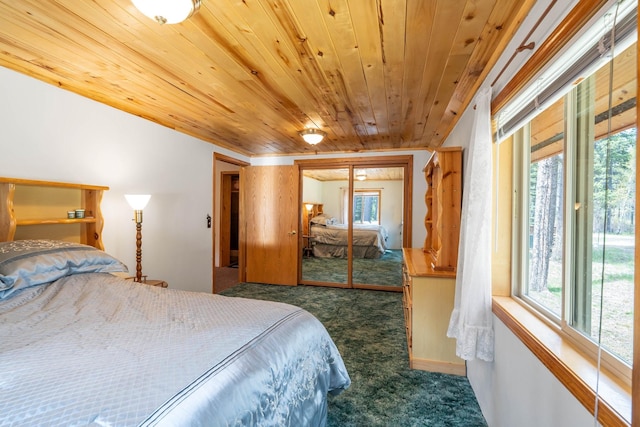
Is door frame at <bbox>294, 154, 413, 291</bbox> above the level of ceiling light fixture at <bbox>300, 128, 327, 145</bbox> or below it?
below

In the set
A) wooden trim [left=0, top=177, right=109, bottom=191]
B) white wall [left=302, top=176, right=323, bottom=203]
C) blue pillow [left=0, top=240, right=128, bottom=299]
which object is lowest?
blue pillow [left=0, top=240, right=128, bottom=299]

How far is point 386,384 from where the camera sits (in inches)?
81.3

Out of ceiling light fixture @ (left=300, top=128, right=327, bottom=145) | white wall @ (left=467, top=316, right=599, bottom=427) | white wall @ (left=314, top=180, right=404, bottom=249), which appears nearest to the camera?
white wall @ (left=467, top=316, right=599, bottom=427)

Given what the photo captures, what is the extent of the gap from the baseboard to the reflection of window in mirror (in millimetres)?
3553

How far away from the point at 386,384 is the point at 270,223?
10.3 ft

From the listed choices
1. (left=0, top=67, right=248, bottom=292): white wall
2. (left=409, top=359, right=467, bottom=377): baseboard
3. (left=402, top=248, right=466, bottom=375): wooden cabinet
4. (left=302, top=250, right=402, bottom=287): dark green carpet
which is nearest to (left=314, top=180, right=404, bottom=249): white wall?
(left=302, top=250, right=402, bottom=287): dark green carpet

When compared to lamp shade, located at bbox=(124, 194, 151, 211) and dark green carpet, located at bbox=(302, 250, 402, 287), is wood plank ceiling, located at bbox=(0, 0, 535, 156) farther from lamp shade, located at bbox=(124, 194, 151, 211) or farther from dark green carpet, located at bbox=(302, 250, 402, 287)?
dark green carpet, located at bbox=(302, 250, 402, 287)

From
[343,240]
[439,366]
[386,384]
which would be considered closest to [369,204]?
[343,240]

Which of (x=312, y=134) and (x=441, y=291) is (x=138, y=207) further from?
(x=441, y=291)

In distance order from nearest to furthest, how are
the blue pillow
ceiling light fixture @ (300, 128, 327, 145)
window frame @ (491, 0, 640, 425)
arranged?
1. window frame @ (491, 0, 640, 425)
2. the blue pillow
3. ceiling light fixture @ (300, 128, 327, 145)

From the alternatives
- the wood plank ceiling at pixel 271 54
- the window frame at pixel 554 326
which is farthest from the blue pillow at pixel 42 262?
the window frame at pixel 554 326

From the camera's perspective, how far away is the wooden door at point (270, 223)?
458cm

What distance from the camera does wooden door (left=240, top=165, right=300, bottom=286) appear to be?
458 centimetres

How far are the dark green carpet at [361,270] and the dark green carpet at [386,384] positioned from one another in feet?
3.91
